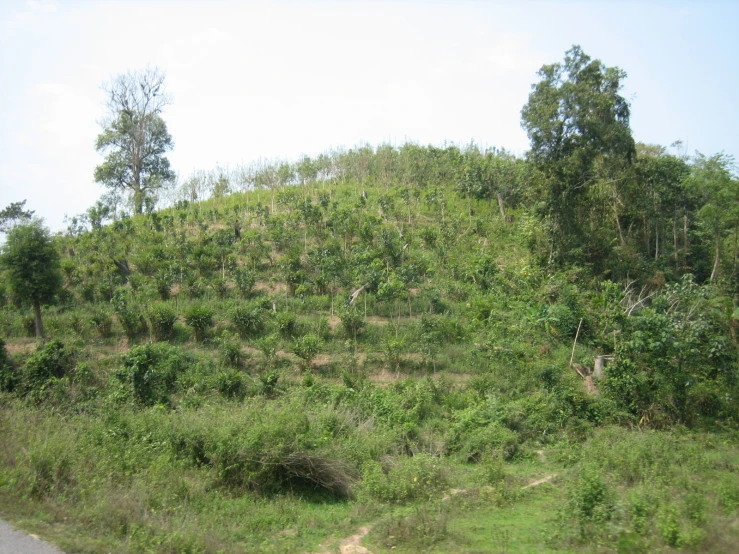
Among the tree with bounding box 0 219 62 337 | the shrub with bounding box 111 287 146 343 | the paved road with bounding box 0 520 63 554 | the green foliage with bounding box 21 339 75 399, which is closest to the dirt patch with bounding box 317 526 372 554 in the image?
the paved road with bounding box 0 520 63 554

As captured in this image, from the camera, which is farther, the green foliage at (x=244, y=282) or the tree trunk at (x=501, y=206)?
the tree trunk at (x=501, y=206)

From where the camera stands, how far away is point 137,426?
918 cm

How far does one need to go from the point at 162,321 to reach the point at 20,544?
34.9 ft

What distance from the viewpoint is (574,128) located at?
56.8 ft

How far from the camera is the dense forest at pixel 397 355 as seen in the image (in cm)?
680

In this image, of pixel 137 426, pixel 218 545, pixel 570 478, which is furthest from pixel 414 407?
pixel 218 545

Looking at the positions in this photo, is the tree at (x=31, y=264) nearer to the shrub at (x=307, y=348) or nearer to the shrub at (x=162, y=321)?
the shrub at (x=162, y=321)

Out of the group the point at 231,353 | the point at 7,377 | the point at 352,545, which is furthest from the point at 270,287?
the point at 352,545

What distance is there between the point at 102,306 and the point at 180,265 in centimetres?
268

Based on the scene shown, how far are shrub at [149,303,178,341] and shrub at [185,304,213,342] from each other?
54 cm

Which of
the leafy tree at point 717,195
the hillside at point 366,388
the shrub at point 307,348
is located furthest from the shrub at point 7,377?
the leafy tree at point 717,195

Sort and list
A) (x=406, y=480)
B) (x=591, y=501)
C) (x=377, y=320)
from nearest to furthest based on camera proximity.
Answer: (x=591, y=501) < (x=406, y=480) < (x=377, y=320)

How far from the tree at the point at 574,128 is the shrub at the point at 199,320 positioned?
11.1 metres

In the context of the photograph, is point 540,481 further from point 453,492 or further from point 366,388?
point 366,388
